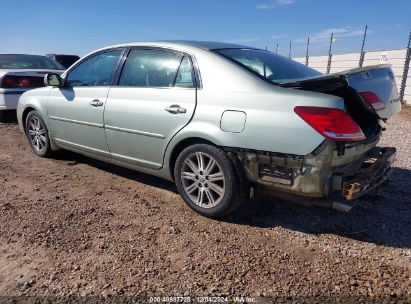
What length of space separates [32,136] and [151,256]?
3.69m

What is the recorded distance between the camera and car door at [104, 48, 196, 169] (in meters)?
3.64

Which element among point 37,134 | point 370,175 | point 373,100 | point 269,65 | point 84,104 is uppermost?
point 269,65

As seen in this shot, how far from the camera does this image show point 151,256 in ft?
9.61

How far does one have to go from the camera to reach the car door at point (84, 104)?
4395 mm

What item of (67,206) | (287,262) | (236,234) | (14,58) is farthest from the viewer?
(14,58)

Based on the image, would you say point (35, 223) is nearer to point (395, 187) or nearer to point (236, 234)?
point (236, 234)

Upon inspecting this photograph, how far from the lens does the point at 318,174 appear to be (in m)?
2.93

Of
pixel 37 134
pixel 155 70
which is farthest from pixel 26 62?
pixel 155 70

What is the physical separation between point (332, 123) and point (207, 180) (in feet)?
4.14

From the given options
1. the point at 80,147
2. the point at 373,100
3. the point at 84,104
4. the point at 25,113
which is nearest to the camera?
the point at 373,100

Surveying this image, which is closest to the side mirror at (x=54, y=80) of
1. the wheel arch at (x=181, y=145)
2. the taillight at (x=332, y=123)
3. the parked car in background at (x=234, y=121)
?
the parked car in background at (x=234, y=121)

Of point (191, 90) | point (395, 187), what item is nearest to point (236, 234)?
point (191, 90)

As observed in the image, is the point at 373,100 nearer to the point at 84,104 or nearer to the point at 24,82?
the point at 84,104

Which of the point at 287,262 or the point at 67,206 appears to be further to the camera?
the point at 67,206
